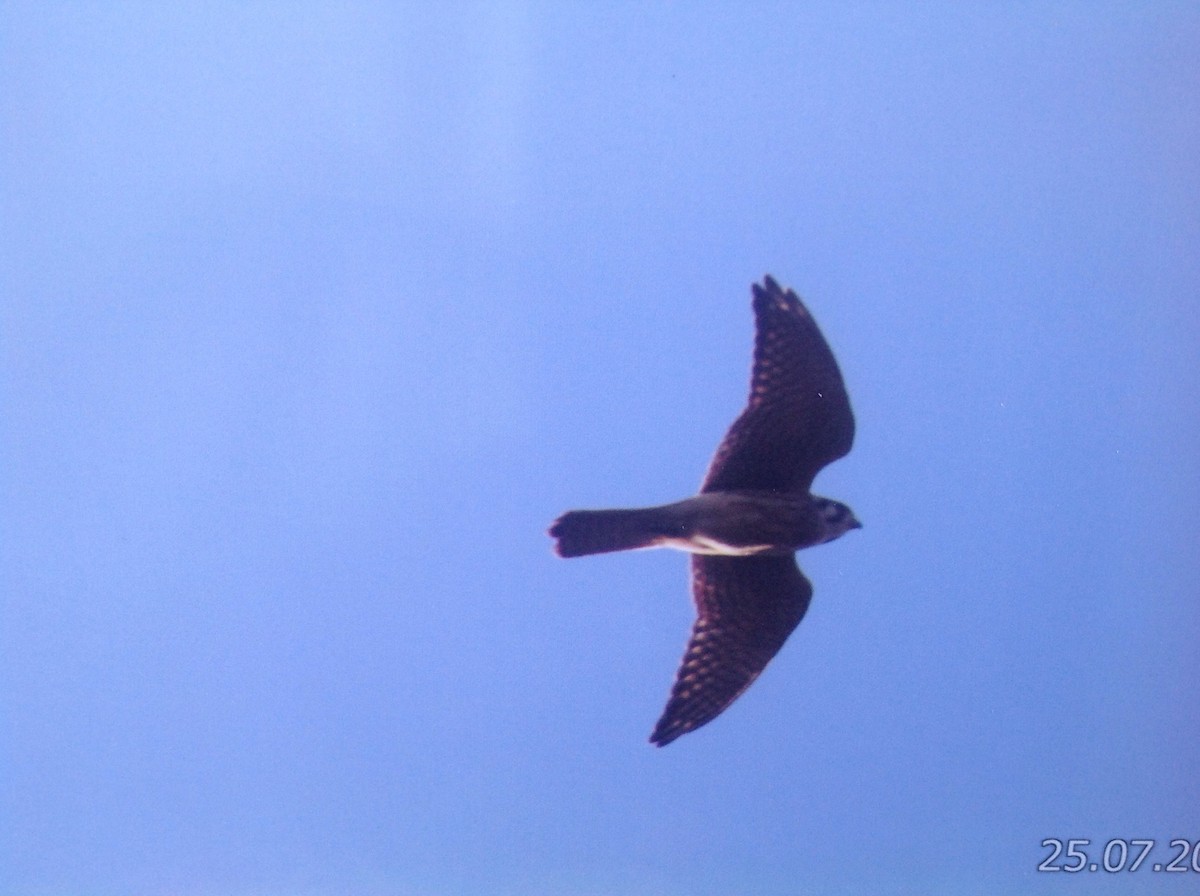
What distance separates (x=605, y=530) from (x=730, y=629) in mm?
531

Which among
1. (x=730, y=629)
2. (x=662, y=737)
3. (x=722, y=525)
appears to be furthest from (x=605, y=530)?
(x=662, y=737)

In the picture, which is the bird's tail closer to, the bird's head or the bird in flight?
the bird in flight

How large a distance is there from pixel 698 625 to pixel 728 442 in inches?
22.0

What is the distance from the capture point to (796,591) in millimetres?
2779

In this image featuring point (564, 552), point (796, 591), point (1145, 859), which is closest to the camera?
point (564, 552)

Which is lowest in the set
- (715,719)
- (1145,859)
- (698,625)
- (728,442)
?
(1145,859)

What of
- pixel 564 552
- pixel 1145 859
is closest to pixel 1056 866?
pixel 1145 859

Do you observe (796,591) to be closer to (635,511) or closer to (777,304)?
(635,511)

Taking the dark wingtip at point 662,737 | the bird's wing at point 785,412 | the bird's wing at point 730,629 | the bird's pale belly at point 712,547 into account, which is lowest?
the dark wingtip at point 662,737

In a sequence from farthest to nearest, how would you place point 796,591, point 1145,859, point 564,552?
point 1145,859 → point 796,591 → point 564,552

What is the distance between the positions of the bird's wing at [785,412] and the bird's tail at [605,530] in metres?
0.22

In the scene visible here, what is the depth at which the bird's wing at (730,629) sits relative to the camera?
2.73m

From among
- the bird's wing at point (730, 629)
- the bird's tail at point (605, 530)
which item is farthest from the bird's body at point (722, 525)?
the bird's wing at point (730, 629)

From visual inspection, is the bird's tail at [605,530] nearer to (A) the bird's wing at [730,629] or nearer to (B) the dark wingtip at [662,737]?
(A) the bird's wing at [730,629]
